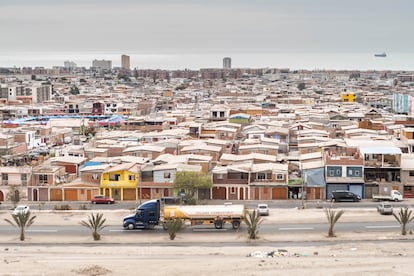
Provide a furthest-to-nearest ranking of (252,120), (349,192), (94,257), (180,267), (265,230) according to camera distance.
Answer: (252,120) → (349,192) → (265,230) → (94,257) → (180,267)

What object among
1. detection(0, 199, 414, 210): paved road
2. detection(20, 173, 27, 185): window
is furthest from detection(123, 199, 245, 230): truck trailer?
detection(20, 173, 27, 185): window

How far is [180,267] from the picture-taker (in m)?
19.2

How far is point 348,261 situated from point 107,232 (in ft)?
28.9

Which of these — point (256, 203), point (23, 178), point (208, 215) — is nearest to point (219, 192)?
point (256, 203)

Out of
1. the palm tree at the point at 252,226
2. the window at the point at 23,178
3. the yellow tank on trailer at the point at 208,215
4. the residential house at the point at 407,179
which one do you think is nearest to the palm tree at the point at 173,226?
the yellow tank on trailer at the point at 208,215

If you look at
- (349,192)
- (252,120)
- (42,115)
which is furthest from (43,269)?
(42,115)

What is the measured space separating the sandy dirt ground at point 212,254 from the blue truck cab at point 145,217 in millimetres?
865

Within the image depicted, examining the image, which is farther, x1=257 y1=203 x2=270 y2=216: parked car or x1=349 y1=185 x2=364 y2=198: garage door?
x1=349 y1=185 x2=364 y2=198: garage door

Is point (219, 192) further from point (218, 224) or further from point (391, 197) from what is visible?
Answer: point (391, 197)

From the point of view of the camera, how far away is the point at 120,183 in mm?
31625

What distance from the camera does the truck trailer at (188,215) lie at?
23938 millimetres

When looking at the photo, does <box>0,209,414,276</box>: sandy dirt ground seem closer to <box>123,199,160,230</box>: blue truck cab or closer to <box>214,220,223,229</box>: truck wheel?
<box>214,220,223,229</box>: truck wheel

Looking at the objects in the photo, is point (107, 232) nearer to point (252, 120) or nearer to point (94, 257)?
point (94, 257)

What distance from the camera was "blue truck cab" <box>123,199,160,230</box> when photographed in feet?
80.2
